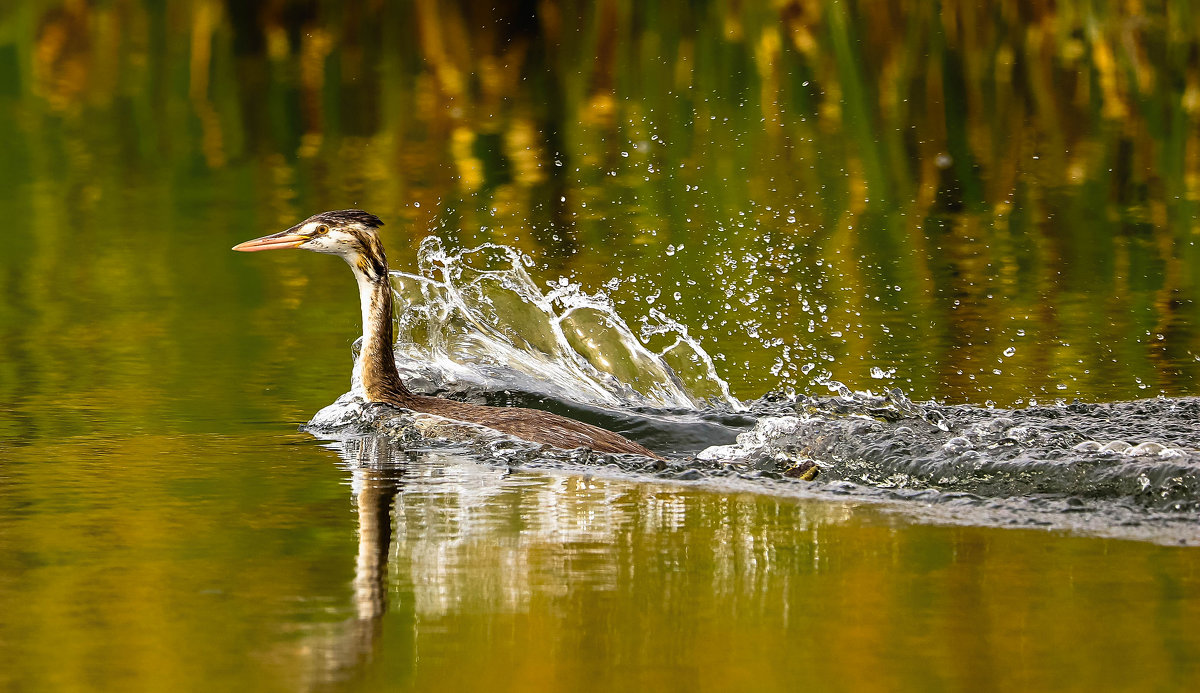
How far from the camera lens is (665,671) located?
3656 mm

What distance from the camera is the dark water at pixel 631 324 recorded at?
159 inches

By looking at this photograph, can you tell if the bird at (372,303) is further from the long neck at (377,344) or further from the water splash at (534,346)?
the water splash at (534,346)

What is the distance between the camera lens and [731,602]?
14.0 ft

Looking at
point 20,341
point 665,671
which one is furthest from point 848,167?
point 665,671

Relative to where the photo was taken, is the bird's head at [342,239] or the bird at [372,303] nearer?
the bird at [372,303]

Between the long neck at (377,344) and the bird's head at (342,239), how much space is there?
0.06 ft

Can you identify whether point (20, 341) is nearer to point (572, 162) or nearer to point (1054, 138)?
point (572, 162)

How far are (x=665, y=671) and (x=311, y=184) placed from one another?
9.77m

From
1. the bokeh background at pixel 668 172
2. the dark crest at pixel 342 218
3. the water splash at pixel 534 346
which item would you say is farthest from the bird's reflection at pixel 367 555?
the water splash at pixel 534 346

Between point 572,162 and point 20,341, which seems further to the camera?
point 572,162

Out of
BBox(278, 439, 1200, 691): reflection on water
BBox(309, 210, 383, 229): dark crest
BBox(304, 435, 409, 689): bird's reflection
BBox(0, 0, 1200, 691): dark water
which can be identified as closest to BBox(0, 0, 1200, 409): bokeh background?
BBox(0, 0, 1200, 691): dark water

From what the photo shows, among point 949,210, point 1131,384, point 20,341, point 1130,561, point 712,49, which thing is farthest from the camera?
point 712,49

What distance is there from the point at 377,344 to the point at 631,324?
2049mm

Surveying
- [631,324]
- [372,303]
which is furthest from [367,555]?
[631,324]
